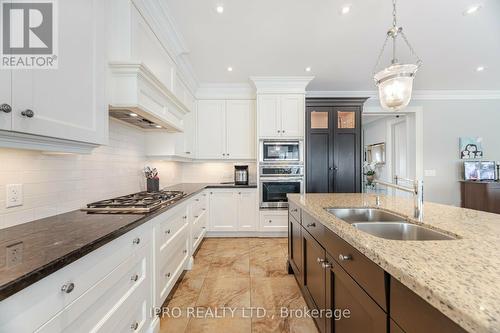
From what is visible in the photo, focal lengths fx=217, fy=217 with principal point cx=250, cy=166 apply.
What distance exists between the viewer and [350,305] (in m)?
1.01

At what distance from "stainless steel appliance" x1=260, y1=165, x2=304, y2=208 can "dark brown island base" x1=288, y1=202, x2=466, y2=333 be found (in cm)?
178

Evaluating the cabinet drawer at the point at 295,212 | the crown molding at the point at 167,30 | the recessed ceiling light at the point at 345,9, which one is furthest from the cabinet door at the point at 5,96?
the recessed ceiling light at the point at 345,9

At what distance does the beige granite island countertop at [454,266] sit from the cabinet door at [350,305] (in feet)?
0.66

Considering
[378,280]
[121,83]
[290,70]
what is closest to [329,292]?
[378,280]

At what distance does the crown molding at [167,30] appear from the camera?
6.22 ft

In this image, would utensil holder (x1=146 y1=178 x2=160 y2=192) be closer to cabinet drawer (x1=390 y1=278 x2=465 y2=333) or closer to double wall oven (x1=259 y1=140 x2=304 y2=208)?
double wall oven (x1=259 y1=140 x2=304 y2=208)

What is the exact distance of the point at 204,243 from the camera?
3.44 metres

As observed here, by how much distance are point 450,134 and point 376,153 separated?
2.26 meters

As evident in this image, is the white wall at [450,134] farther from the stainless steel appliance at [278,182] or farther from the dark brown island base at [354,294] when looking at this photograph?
the dark brown island base at [354,294]

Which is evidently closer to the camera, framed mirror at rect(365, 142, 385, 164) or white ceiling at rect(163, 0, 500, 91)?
white ceiling at rect(163, 0, 500, 91)

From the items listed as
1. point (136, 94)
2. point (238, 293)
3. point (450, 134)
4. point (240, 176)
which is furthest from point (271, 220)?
point (450, 134)

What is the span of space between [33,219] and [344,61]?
3.65 metres

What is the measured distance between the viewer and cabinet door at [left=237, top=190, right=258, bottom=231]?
3.65m

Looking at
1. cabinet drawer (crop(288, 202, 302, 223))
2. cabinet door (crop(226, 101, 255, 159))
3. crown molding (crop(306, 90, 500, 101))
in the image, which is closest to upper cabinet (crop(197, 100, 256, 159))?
cabinet door (crop(226, 101, 255, 159))
